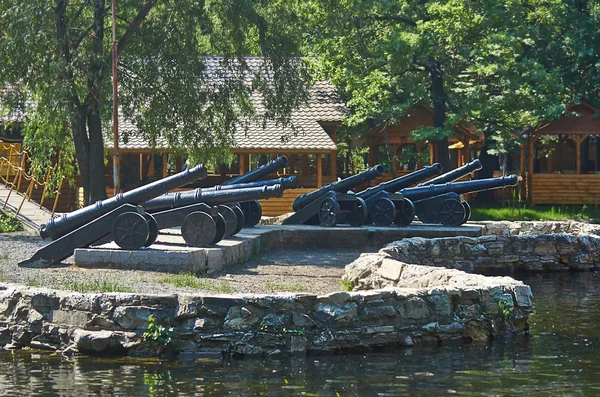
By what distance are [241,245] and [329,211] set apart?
18.7 feet

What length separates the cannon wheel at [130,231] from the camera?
17.4 meters

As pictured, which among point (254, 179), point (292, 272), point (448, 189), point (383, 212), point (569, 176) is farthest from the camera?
point (569, 176)

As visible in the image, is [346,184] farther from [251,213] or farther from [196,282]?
[196,282]

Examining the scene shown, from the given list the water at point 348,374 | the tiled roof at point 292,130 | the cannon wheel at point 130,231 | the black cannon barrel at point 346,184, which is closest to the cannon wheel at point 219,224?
the cannon wheel at point 130,231

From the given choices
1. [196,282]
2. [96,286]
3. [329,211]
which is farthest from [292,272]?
[329,211]

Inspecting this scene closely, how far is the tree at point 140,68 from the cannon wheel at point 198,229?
654cm

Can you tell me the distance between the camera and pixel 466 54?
34594 millimetres

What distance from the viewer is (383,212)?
25500 mm

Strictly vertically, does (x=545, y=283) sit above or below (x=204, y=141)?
below

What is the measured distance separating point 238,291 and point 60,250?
4.04m

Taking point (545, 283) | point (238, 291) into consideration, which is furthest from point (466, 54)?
point (238, 291)

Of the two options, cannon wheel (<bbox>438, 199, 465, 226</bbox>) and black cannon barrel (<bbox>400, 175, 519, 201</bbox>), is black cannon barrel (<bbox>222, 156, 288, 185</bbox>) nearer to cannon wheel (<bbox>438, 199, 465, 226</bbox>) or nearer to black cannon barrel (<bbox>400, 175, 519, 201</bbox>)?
black cannon barrel (<bbox>400, 175, 519, 201</bbox>)

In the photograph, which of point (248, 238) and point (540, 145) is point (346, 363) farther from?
point (540, 145)

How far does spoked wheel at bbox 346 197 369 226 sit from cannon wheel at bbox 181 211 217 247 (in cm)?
719
